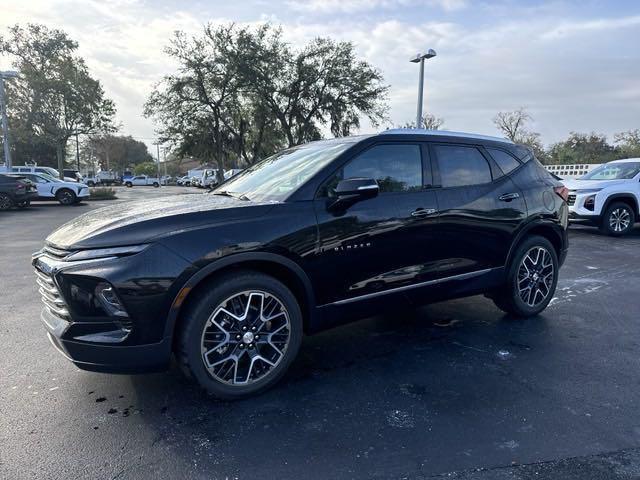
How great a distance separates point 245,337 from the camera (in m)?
2.98

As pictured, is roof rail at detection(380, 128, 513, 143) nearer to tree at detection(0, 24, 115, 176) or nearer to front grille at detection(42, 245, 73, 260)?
front grille at detection(42, 245, 73, 260)

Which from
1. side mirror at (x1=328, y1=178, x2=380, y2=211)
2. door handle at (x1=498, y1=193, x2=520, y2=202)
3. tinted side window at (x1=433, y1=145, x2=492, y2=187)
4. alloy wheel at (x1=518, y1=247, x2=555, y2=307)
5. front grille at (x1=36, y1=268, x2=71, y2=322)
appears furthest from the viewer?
alloy wheel at (x1=518, y1=247, x2=555, y2=307)

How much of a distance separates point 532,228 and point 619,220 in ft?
24.9

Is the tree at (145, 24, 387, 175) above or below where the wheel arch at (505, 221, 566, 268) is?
above

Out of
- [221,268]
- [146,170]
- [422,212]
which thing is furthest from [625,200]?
[146,170]

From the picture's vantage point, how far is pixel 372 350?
12.6 feet

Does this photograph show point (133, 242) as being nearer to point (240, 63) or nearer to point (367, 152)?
point (367, 152)

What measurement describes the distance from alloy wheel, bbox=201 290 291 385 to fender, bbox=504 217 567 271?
8.13 ft

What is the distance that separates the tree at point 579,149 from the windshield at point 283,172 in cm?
4730

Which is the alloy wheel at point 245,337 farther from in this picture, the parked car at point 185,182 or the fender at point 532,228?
the parked car at point 185,182

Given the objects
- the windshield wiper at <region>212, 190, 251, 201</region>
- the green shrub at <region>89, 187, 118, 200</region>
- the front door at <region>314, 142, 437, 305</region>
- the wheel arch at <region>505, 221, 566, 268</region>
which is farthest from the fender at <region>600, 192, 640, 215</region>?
the green shrub at <region>89, 187, 118, 200</region>

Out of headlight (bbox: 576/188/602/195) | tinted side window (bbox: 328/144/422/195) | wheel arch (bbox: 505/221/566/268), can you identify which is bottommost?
wheel arch (bbox: 505/221/566/268)

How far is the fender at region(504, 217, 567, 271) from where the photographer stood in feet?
14.2

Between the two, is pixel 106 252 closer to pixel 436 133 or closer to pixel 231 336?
pixel 231 336
